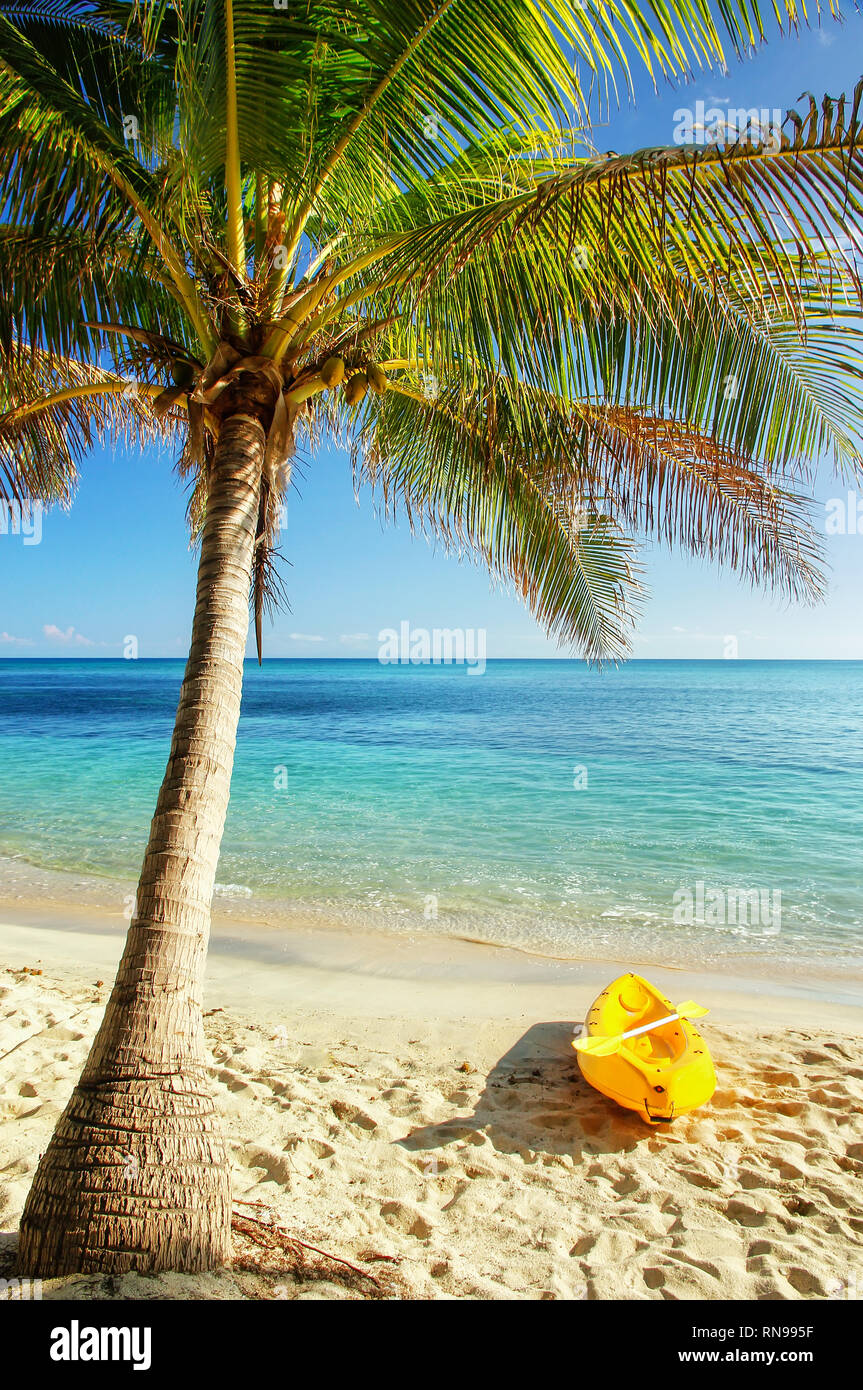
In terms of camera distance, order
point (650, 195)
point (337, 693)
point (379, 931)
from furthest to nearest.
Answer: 1. point (337, 693)
2. point (379, 931)
3. point (650, 195)

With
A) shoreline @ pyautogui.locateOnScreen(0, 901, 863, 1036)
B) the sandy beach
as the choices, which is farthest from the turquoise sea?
the sandy beach

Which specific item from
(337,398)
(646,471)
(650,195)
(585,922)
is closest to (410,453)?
(337,398)

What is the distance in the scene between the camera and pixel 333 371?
3.54 m

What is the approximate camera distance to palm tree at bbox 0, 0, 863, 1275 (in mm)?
2629

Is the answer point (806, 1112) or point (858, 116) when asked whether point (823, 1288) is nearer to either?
point (806, 1112)

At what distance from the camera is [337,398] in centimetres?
577

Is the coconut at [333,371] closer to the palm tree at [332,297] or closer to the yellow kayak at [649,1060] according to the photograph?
the palm tree at [332,297]

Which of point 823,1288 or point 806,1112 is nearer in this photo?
point 823,1288

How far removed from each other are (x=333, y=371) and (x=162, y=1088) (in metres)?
3.19

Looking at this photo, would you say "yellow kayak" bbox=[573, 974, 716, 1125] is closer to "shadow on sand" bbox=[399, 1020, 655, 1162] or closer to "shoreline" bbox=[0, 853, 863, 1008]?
"shadow on sand" bbox=[399, 1020, 655, 1162]

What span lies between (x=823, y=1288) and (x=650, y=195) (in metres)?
4.41

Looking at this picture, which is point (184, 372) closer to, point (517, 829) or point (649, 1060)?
point (649, 1060)

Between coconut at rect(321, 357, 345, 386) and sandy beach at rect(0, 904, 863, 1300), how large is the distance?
3.71 metres

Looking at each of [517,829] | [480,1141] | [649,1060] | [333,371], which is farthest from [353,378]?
[517,829]
